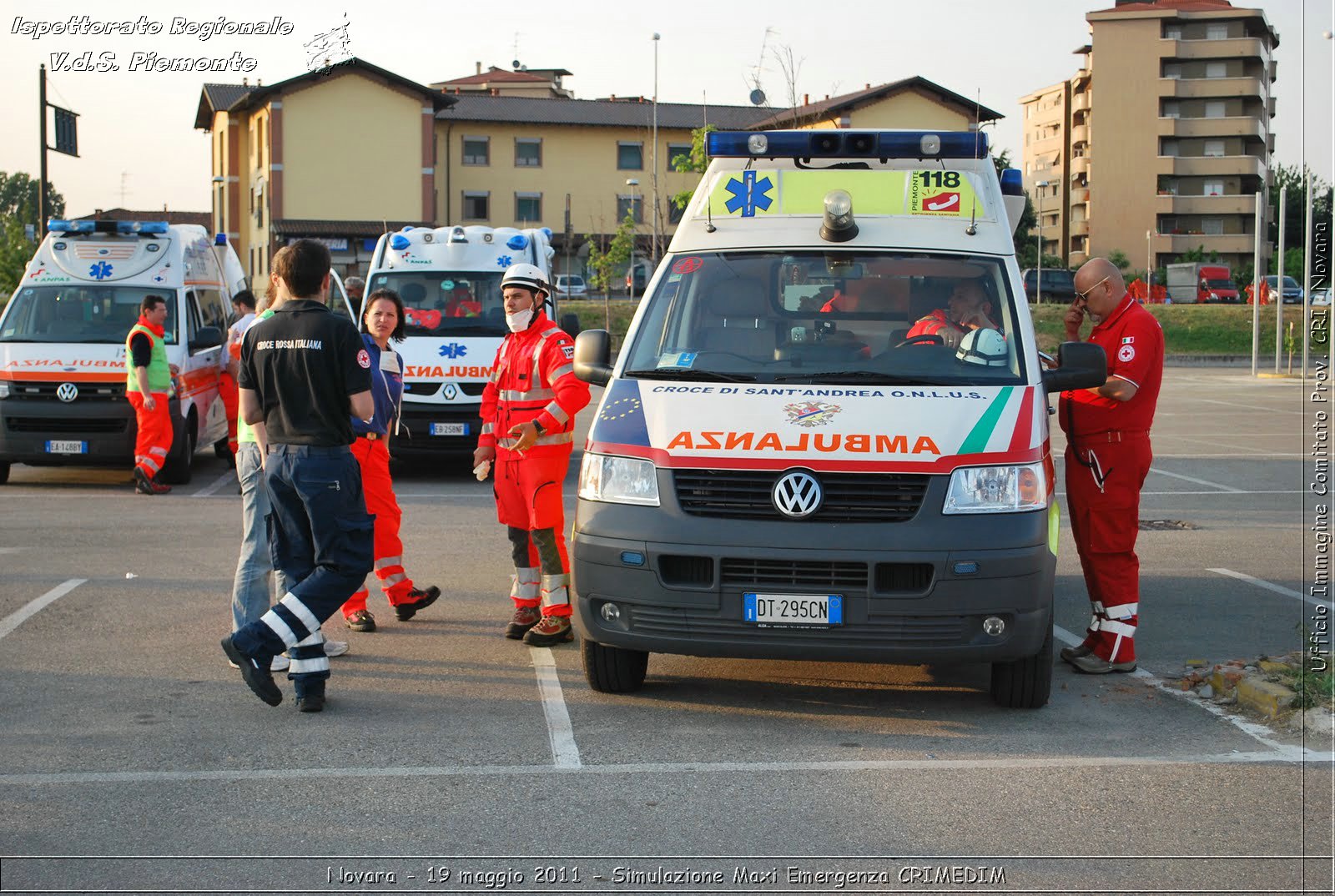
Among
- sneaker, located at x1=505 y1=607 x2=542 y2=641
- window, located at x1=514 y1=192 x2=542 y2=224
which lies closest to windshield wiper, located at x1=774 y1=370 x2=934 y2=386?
sneaker, located at x1=505 y1=607 x2=542 y2=641

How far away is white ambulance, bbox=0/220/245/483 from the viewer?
14539 mm

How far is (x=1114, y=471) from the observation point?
7.27 meters

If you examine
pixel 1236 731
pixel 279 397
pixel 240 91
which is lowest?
pixel 1236 731

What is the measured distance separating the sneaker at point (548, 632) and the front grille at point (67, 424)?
837 cm

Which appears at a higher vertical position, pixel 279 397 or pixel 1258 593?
pixel 279 397

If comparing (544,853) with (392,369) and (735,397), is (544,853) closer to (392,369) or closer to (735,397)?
(735,397)

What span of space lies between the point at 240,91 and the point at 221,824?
239ft

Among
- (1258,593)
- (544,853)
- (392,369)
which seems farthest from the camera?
(1258,593)

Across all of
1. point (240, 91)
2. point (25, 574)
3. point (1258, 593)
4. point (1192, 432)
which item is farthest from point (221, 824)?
point (240, 91)

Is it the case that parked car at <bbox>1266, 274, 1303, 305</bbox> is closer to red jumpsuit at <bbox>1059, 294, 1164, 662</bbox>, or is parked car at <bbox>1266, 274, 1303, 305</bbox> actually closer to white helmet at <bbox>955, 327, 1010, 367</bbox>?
red jumpsuit at <bbox>1059, 294, 1164, 662</bbox>

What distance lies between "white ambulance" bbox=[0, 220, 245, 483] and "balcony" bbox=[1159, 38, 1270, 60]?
78.7 m

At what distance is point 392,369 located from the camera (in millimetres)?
8312

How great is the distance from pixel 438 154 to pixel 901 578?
67.6 m

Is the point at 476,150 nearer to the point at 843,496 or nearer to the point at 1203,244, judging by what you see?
the point at 1203,244
